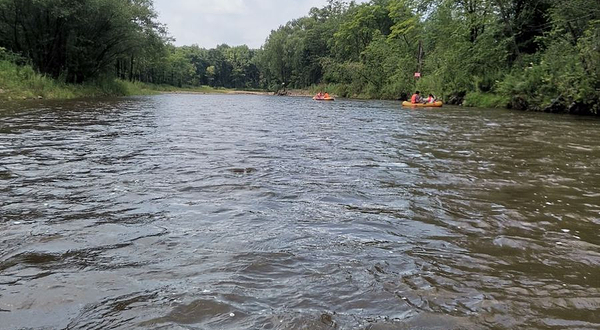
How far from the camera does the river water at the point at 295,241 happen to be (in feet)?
8.19

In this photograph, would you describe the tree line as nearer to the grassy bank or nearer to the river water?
the river water

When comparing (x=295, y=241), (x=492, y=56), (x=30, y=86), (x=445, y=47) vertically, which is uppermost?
(x=445, y=47)

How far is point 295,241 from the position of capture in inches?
143

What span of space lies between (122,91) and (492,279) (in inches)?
1501

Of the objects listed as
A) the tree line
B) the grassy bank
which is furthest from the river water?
the grassy bank

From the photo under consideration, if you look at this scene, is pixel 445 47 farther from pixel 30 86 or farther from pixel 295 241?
pixel 295 241

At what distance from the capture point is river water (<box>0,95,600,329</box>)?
250 centimetres

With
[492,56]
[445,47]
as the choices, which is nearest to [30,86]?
[492,56]

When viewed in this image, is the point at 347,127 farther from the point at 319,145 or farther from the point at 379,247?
the point at 379,247

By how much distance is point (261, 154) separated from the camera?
7.94 meters

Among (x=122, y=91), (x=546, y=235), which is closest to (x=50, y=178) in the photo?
(x=546, y=235)

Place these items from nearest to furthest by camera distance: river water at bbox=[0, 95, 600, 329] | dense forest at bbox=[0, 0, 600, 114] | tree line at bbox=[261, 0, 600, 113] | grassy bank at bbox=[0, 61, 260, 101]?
river water at bbox=[0, 95, 600, 329] < tree line at bbox=[261, 0, 600, 113] < dense forest at bbox=[0, 0, 600, 114] < grassy bank at bbox=[0, 61, 260, 101]

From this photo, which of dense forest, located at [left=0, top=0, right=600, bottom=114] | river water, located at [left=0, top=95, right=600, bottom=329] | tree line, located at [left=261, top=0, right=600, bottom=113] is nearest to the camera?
river water, located at [left=0, top=95, right=600, bottom=329]

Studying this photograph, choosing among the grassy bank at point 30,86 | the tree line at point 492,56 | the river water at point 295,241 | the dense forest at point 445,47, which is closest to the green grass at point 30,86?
the grassy bank at point 30,86
